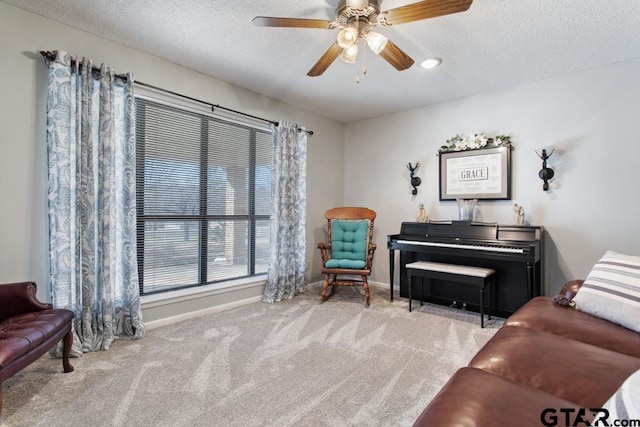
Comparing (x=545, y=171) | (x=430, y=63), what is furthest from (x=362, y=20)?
(x=545, y=171)

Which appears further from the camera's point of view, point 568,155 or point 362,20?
point 568,155

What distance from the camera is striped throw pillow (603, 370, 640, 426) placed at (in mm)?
642

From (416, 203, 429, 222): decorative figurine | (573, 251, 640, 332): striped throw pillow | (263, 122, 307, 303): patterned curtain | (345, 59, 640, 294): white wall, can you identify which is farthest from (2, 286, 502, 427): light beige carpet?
(416, 203, 429, 222): decorative figurine

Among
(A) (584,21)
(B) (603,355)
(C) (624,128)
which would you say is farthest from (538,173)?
(B) (603,355)

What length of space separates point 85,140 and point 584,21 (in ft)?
12.0

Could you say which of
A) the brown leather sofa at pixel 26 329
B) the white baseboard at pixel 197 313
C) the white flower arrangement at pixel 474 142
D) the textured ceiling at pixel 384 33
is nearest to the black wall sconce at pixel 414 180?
the white flower arrangement at pixel 474 142

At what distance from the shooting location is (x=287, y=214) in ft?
12.2

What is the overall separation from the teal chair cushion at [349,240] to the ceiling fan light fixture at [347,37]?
242 cm

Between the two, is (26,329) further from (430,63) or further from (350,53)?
(430,63)

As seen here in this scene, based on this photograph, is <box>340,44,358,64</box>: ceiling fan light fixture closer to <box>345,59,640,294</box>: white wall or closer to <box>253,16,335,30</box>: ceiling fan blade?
<box>253,16,335,30</box>: ceiling fan blade

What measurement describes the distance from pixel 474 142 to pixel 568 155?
0.86 meters

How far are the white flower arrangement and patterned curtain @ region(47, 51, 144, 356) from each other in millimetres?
3326

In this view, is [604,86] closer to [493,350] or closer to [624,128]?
[624,128]

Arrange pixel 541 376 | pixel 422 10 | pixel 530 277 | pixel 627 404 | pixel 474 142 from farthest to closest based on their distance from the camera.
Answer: pixel 474 142 < pixel 530 277 < pixel 422 10 < pixel 541 376 < pixel 627 404
